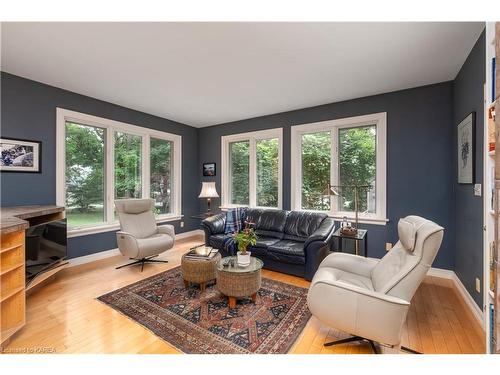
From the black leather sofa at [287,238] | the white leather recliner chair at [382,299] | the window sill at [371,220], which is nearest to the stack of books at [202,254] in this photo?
the black leather sofa at [287,238]

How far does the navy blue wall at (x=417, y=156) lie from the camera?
3113 millimetres

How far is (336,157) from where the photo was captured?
3.97 meters

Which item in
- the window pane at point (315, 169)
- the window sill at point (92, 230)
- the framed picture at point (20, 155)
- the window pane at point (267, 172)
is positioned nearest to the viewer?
the framed picture at point (20, 155)

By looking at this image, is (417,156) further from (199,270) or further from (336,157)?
(199,270)

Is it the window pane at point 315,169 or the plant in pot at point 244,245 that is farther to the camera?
the window pane at point 315,169

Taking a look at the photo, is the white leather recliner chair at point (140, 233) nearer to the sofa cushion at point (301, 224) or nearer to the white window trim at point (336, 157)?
the sofa cushion at point (301, 224)

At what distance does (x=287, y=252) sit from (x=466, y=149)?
232 centimetres

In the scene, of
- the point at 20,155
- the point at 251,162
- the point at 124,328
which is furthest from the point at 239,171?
the point at 124,328

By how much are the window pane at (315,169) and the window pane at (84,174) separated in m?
3.57

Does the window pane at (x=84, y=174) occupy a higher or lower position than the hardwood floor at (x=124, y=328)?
A: higher

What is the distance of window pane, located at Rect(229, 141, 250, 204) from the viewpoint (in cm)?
509

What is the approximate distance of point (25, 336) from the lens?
6.26ft
